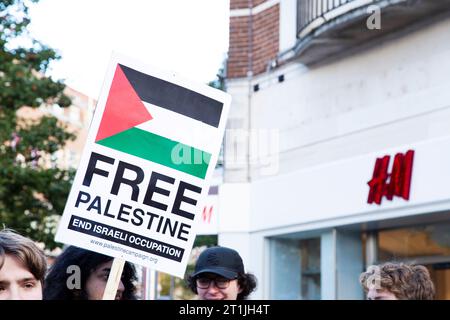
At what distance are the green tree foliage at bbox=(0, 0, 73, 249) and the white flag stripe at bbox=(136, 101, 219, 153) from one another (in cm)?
934

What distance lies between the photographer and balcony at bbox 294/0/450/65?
1059 cm

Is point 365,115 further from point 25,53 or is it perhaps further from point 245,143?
point 25,53

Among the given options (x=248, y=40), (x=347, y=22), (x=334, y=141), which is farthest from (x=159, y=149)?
(x=248, y=40)

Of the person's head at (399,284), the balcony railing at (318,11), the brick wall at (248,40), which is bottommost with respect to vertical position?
the person's head at (399,284)

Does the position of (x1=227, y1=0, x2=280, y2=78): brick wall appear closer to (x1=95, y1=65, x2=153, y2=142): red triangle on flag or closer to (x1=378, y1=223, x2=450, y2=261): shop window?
(x1=378, y1=223, x2=450, y2=261): shop window

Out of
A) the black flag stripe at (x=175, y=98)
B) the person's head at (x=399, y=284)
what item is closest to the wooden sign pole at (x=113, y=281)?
the black flag stripe at (x=175, y=98)

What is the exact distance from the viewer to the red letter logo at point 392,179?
10.5 meters

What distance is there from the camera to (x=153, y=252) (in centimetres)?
488

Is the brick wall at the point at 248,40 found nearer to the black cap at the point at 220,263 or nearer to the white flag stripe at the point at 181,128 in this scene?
the black cap at the point at 220,263

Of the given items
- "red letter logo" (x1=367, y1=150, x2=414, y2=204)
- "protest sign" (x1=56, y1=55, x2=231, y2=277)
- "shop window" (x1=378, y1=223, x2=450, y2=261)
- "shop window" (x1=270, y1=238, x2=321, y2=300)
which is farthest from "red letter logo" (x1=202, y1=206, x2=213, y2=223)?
"protest sign" (x1=56, y1=55, x2=231, y2=277)

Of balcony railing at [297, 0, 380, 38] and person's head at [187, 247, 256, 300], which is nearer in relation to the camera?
person's head at [187, 247, 256, 300]

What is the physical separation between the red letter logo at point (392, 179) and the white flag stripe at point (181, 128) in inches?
224

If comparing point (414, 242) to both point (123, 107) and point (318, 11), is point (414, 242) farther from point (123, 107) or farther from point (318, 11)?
point (123, 107)
